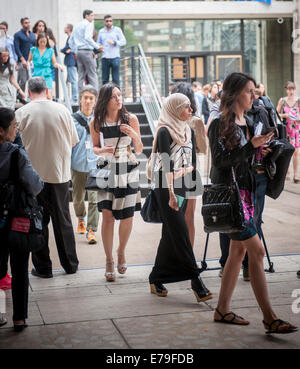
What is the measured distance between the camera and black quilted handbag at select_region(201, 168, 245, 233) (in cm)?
446

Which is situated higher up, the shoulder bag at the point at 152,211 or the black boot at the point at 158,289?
the shoulder bag at the point at 152,211

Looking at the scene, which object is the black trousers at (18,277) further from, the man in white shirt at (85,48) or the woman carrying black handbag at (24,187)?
the man in white shirt at (85,48)

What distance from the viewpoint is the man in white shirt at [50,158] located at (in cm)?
657

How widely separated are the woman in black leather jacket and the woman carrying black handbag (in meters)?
1.35

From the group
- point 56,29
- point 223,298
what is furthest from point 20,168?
point 56,29

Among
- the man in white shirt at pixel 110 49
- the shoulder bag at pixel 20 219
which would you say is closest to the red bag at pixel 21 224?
the shoulder bag at pixel 20 219

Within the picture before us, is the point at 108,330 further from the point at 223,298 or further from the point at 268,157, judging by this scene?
the point at 268,157

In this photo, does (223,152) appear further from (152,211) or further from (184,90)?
(184,90)

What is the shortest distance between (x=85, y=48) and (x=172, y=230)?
375 inches

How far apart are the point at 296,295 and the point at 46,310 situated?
6.86ft

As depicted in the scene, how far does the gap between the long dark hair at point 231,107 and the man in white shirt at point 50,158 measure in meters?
2.42
